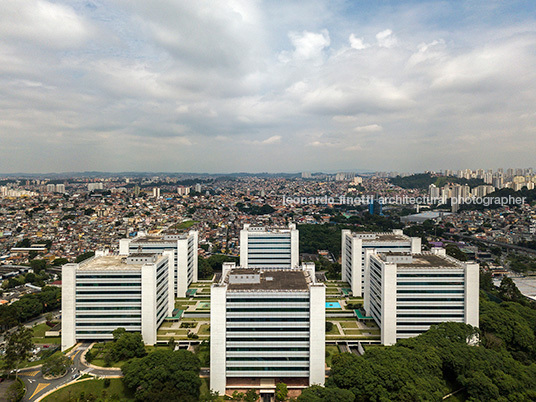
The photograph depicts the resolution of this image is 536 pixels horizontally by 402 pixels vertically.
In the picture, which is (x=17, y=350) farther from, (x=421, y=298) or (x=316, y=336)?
(x=421, y=298)

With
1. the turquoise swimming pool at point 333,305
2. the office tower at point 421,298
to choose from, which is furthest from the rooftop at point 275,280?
the turquoise swimming pool at point 333,305

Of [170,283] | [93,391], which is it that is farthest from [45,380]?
[170,283]

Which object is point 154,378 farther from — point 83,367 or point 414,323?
point 414,323

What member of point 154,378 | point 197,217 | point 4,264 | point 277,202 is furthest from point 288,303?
point 277,202

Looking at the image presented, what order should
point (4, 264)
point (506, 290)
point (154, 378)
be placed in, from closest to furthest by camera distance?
point (154, 378) → point (506, 290) → point (4, 264)

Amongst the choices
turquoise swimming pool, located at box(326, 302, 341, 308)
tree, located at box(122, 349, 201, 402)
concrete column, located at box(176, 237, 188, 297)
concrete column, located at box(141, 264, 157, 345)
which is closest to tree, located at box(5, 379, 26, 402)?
tree, located at box(122, 349, 201, 402)

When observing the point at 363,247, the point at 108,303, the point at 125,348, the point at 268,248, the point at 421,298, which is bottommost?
the point at 125,348

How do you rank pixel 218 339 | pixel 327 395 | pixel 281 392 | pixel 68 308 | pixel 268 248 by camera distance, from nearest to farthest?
1. pixel 327 395
2. pixel 281 392
3. pixel 218 339
4. pixel 68 308
5. pixel 268 248
